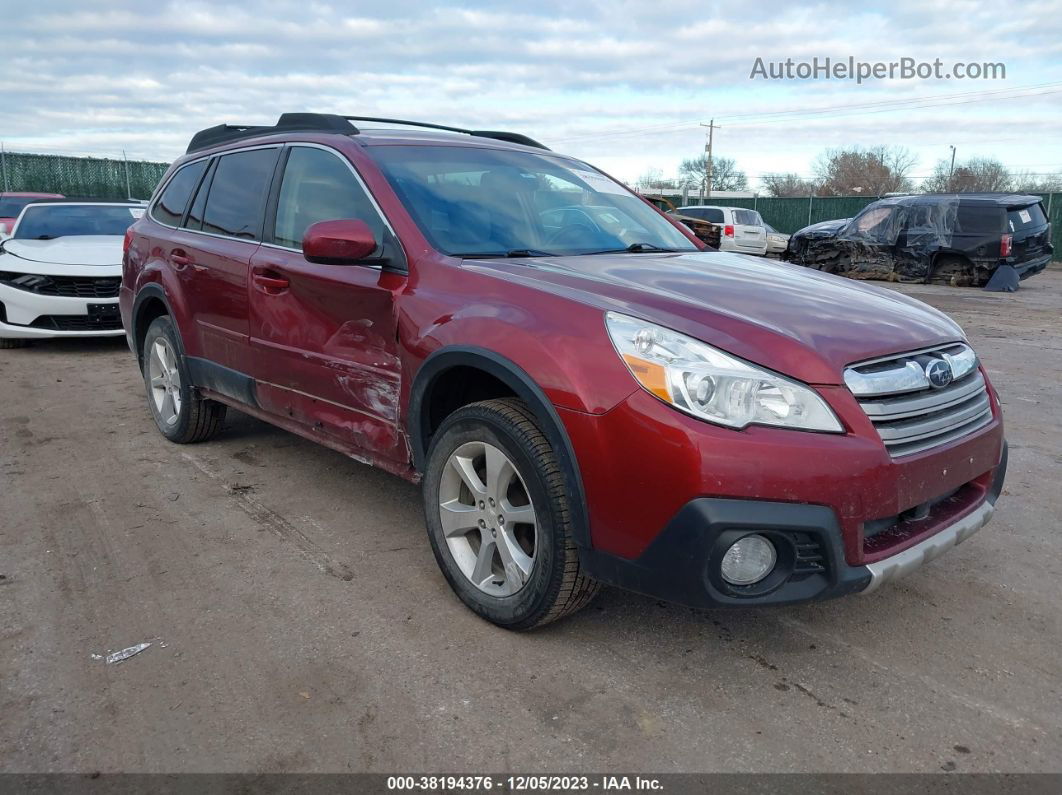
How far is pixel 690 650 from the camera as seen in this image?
2.84 m

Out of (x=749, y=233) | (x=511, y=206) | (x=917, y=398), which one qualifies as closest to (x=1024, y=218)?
(x=749, y=233)

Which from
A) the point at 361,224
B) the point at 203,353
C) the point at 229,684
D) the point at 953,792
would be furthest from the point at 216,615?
the point at 953,792

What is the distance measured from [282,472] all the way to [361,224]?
1.89m

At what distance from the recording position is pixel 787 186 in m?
58.5

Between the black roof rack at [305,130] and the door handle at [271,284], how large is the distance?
73 centimetres

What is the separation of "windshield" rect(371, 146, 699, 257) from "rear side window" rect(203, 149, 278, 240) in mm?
872

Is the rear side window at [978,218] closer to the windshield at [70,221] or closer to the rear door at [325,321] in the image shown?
the windshield at [70,221]

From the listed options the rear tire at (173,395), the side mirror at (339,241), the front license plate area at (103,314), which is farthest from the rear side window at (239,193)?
the front license plate area at (103,314)

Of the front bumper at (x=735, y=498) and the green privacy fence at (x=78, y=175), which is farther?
the green privacy fence at (x=78, y=175)

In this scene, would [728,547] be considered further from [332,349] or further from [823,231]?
[823,231]

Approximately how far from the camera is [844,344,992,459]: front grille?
98.3 inches

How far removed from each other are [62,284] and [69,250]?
0.52m

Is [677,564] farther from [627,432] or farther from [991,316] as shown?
[991,316]

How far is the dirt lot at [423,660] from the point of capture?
2.32 metres
